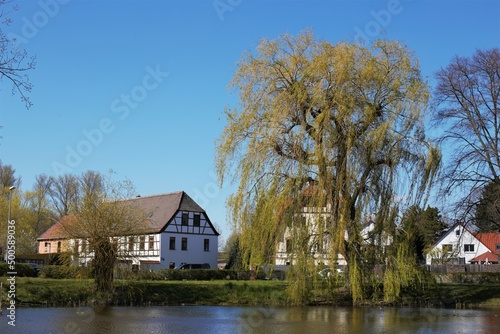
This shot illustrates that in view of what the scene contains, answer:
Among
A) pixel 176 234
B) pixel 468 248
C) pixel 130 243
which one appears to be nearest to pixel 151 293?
pixel 130 243

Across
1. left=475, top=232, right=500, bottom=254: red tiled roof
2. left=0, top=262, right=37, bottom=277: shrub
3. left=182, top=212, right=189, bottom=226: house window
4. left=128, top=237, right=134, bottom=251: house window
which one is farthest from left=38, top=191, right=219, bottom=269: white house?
left=475, top=232, right=500, bottom=254: red tiled roof

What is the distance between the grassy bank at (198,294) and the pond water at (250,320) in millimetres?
1751

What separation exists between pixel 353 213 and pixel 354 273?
8.41 ft

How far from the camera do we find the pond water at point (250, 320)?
17.3 meters

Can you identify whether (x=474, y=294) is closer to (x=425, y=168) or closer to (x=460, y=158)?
(x=460, y=158)

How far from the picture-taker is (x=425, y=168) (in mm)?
24719

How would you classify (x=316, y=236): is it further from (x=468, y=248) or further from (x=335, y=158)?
(x=468, y=248)

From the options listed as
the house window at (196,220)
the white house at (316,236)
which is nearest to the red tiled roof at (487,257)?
the house window at (196,220)

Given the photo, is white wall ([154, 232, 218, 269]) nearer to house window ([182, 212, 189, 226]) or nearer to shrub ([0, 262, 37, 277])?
house window ([182, 212, 189, 226])

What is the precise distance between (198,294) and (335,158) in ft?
34.3

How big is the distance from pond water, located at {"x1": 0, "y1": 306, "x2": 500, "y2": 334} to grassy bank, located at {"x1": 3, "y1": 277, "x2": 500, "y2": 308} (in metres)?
1.75

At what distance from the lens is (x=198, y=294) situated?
29.5 m

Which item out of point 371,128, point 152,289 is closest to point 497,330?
point 371,128

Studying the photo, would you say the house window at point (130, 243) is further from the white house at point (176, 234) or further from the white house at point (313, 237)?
the white house at point (176, 234)
